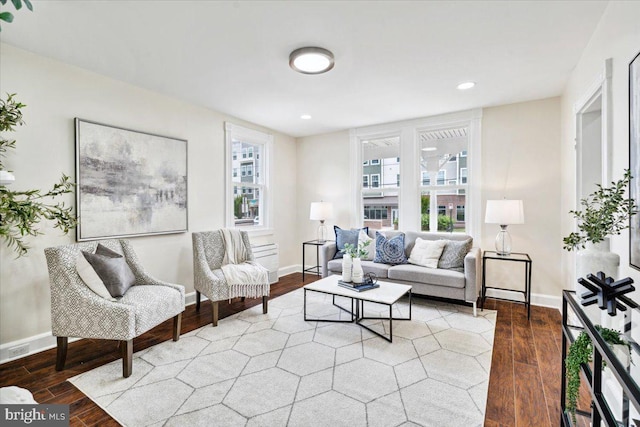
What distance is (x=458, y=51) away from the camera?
103 inches

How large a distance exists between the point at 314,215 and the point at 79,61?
131 inches

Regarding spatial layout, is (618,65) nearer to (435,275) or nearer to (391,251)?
(435,275)

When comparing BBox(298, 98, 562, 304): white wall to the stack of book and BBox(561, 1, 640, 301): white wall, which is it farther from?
the stack of book

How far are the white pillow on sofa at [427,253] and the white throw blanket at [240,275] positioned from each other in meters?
1.88

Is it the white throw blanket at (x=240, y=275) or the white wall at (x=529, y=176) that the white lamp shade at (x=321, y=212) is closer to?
the white throw blanket at (x=240, y=275)

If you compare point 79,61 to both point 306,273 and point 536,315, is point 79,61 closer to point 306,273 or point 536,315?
point 306,273

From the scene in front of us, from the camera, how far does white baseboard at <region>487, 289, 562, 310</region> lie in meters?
3.73

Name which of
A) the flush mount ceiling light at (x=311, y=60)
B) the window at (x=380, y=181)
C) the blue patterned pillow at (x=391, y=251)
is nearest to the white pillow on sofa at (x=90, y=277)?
the flush mount ceiling light at (x=311, y=60)

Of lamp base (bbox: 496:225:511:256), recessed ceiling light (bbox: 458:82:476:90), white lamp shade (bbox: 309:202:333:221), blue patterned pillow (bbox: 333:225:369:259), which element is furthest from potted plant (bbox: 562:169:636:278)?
white lamp shade (bbox: 309:202:333:221)

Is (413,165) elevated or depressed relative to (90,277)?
elevated

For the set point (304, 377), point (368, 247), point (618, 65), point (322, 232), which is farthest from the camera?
point (322, 232)

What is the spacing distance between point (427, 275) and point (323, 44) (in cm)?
264

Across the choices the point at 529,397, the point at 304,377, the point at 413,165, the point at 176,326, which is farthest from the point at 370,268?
the point at 176,326

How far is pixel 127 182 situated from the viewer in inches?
129
